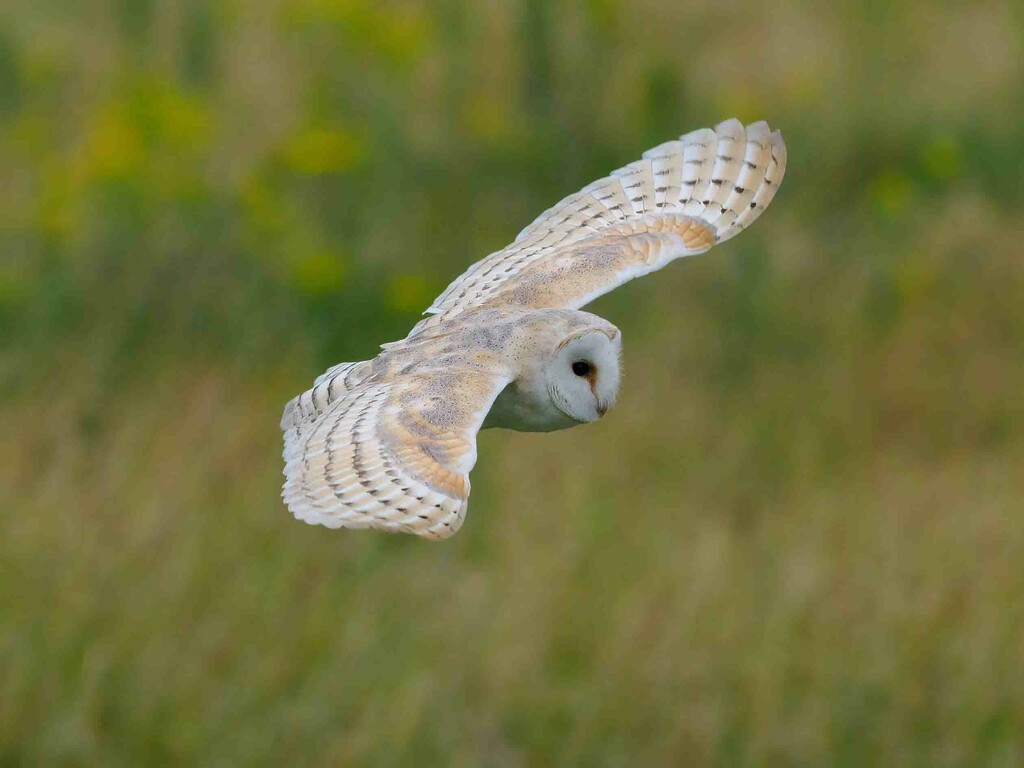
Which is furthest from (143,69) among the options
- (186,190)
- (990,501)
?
(990,501)

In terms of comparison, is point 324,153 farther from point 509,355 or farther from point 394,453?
point 394,453

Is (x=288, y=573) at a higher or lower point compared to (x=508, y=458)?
lower

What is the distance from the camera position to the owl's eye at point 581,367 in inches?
100

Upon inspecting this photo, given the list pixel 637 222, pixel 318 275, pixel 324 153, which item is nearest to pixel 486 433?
pixel 318 275

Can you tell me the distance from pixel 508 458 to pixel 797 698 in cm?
179

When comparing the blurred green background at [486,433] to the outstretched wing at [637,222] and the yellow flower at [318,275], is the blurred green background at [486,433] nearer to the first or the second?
the yellow flower at [318,275]

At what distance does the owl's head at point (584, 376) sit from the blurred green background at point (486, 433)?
13.5 feet

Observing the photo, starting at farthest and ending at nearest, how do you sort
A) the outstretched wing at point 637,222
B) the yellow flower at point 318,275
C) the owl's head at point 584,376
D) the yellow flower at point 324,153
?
the yellow flower at point 324,153
the yellow flower at point 318,275
the outstretched wing at point 637,222
the owl's head at point 584,376

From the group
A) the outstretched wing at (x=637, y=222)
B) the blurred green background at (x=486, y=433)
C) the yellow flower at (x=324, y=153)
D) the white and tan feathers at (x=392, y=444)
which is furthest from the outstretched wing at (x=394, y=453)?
the yellow flower at (x=324, y=153)

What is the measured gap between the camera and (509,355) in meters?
2.55

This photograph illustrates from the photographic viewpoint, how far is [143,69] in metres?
9.77

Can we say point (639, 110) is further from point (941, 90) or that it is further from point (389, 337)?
point (941, 90)

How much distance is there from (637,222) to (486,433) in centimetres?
435

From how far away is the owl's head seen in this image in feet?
8.21
